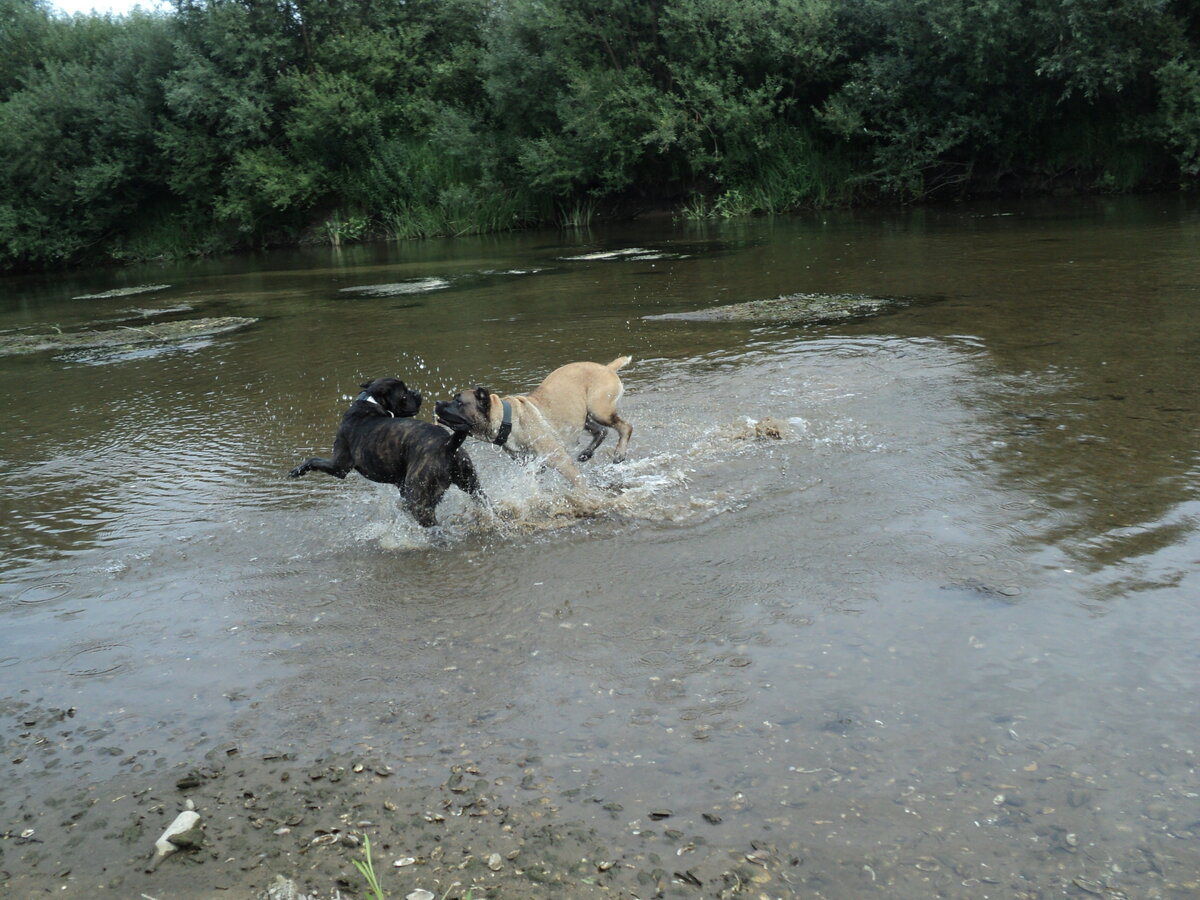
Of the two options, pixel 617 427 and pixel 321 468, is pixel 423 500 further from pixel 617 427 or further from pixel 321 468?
pixel 617 427

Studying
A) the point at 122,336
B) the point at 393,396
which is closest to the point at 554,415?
the point at 393,396

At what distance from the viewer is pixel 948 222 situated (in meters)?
22.4

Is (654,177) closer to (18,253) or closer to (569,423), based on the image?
(18,253)

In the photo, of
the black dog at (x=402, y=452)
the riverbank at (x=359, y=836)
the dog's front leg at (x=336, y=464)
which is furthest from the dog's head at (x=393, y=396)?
the riverbank at (x=359, y=836)

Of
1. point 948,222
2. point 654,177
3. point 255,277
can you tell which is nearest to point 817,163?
point 654,177

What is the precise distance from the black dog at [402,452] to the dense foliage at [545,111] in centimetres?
2288

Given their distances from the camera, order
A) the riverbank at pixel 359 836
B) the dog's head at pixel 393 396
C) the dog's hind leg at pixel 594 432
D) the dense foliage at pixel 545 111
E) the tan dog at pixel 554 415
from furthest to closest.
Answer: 1. the dense foliage at pixel 545 111
2. the dog's hind leg at pixel 594 432
3. the dog's head at pixel 393 396
4. the tan dog at pixel 554 415
5. the riverbank at pixel 359 836

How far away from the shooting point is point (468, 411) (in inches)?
251

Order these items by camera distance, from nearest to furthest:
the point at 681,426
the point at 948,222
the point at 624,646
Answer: the point at 624,646 → the point at 681,426 → the point at 948,222

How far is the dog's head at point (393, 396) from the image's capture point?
22.2 feet

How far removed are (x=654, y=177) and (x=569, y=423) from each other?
28285 mm

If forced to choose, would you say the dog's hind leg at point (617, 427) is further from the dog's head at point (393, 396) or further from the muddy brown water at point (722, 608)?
the dog's head at point (393, 396)

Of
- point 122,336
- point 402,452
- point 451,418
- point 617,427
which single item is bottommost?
point 617,427

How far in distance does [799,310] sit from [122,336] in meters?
10.4
